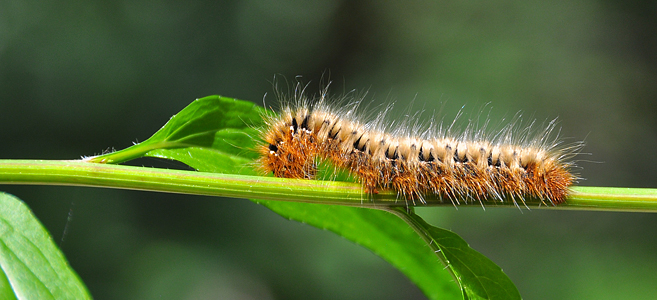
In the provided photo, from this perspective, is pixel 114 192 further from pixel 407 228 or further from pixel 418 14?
pixel 418 14

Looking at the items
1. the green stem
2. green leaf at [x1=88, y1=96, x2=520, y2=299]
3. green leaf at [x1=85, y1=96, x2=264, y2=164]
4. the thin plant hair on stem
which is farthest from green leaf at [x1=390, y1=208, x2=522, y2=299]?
green leaf at [x1=85, y1=96, x2=264, y2=164]

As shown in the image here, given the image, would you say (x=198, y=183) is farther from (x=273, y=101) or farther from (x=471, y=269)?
(x=273, y=101)

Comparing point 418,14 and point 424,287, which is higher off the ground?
point 418,14

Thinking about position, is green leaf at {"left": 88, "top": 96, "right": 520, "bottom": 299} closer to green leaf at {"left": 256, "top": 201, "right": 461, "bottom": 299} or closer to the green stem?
green leaf at {"left": 256, "top": 201, "right": 461, "bottom": 299}

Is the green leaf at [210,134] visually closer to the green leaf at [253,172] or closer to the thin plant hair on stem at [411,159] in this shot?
the green leaf at [253,172]

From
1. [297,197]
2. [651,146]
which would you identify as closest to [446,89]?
[651,146]

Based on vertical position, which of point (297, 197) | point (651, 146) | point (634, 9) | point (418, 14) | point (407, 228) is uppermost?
point (634, 9)

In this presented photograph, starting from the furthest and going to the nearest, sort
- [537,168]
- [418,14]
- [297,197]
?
[418,14] → [537,168] → [297,197]
